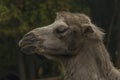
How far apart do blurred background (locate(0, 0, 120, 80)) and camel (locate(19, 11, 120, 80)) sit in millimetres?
12618

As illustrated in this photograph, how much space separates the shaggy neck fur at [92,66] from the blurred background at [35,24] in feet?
41.8

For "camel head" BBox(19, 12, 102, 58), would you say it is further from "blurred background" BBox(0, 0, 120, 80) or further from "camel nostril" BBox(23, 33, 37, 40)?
"blurred background" BBox(0, 0, 120, 80)

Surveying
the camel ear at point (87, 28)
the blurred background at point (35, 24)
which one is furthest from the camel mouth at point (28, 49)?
the blurred background at point (35, 24)

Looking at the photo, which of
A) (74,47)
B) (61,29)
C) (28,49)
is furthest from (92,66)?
(28,49)

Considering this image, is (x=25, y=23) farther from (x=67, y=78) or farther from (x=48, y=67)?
(x=67, y=78)

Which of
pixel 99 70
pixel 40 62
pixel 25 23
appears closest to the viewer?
pixel 99 70

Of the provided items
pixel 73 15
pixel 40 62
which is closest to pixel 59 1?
pixel 40 62

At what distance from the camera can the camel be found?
8.09 m

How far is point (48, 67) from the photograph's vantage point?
93.5ft

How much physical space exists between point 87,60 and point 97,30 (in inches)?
18.3

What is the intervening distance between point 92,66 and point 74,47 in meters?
0.37

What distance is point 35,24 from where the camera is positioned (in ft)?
78.7

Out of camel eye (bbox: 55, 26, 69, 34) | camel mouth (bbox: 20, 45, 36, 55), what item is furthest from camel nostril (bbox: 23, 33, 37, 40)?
camel eye (bbox: 55, 26, 69, 34)

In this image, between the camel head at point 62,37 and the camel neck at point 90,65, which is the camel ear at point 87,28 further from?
the camel neck at point 90,65
